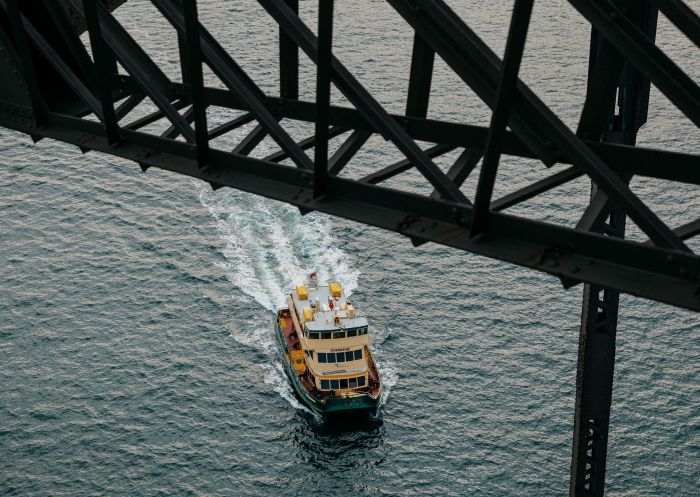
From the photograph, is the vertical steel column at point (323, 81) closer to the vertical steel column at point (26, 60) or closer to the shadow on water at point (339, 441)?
the vertical steel column at point (26, 60)

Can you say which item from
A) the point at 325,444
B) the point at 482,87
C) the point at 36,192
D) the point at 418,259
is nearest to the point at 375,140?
the point at 418,259

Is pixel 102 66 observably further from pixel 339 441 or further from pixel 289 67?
pixel 339 441

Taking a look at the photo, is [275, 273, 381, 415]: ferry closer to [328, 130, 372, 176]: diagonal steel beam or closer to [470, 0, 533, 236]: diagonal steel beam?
[328, 130, 372, 176]: diagonal steel beam

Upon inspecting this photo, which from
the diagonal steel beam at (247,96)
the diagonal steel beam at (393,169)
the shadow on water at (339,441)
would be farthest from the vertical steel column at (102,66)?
the shadow on water at (339,441)

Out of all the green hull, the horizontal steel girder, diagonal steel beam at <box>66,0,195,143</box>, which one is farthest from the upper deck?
diagonal steel beam at <box>66,0,195,143</box>

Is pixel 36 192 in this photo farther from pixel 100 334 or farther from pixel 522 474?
pixel 522 474

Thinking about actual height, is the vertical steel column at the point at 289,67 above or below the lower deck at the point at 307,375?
above
